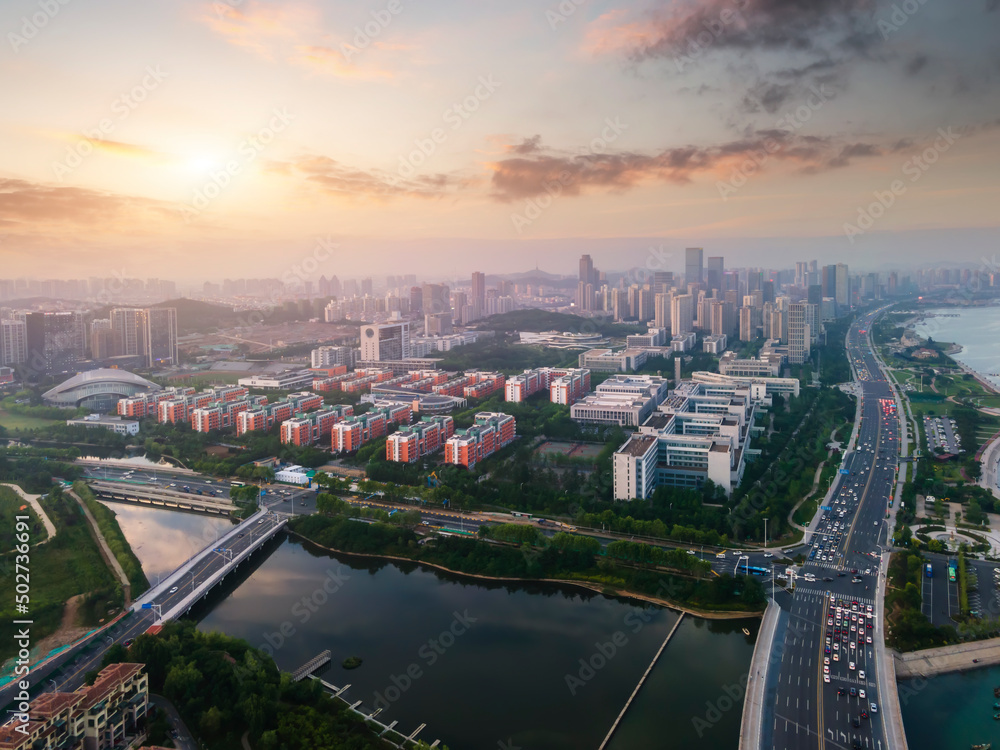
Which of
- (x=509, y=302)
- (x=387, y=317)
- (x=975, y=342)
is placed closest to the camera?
(x=975, y=342)

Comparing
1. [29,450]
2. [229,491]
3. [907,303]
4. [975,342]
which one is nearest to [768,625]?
[229,491]

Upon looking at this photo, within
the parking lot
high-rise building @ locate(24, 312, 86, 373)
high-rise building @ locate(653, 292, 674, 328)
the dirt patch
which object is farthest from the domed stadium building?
high-rise building @ locate(653, 292, 674, 328)

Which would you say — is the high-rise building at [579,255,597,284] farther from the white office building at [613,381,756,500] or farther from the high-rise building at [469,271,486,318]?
the white office building at [613,381,756,500]

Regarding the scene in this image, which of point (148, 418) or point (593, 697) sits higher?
point (148, 418)

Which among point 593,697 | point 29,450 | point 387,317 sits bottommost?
point 593,697

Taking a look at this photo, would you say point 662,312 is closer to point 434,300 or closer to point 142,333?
point 434,300

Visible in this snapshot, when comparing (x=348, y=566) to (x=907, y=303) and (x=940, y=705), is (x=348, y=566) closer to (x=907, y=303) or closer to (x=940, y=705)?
(x=940, y=705)

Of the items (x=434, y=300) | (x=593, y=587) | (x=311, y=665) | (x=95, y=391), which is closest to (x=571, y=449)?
(x=593, y=587)
